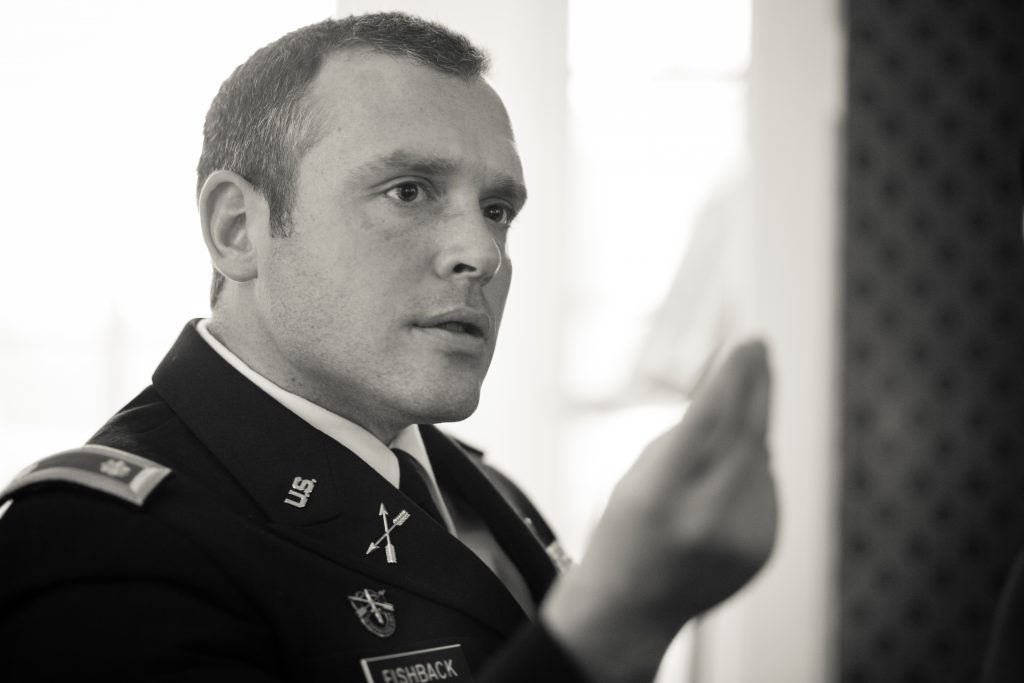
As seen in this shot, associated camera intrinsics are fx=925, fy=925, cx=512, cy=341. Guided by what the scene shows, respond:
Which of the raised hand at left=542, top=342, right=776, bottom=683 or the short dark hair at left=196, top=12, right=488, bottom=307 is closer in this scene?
the raised hand at left=542, top=342, right=776, bottom=683

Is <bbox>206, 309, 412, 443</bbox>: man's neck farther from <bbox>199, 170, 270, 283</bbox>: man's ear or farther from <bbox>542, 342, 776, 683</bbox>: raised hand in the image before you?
<bbox>542, 342, 776, 683</bbox>: raised hand

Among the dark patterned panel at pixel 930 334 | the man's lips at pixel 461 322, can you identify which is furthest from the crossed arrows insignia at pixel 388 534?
the dark patterned panel at pixel 930 334

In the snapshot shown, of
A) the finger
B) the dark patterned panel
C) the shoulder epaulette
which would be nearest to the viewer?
the finger

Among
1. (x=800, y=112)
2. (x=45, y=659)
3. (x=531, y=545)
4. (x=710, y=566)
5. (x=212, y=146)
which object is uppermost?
(x=800, y=112)

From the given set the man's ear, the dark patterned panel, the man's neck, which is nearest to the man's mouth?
the man's neck

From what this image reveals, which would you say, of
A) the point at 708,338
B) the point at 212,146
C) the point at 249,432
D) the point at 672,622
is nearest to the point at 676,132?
the point at 708,338

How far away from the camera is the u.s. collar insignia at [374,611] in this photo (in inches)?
36.6

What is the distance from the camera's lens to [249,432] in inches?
40.5

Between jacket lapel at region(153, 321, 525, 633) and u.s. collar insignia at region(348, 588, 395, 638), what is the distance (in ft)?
0.08

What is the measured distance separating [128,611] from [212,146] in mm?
661

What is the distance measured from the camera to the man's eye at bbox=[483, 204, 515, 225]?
121 cm

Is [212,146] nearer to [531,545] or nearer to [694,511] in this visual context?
[531,545]

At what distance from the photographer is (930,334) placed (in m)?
3.08

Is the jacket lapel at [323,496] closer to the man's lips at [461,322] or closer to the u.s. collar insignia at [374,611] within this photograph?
the u.s. collar insignia at [374,611]
